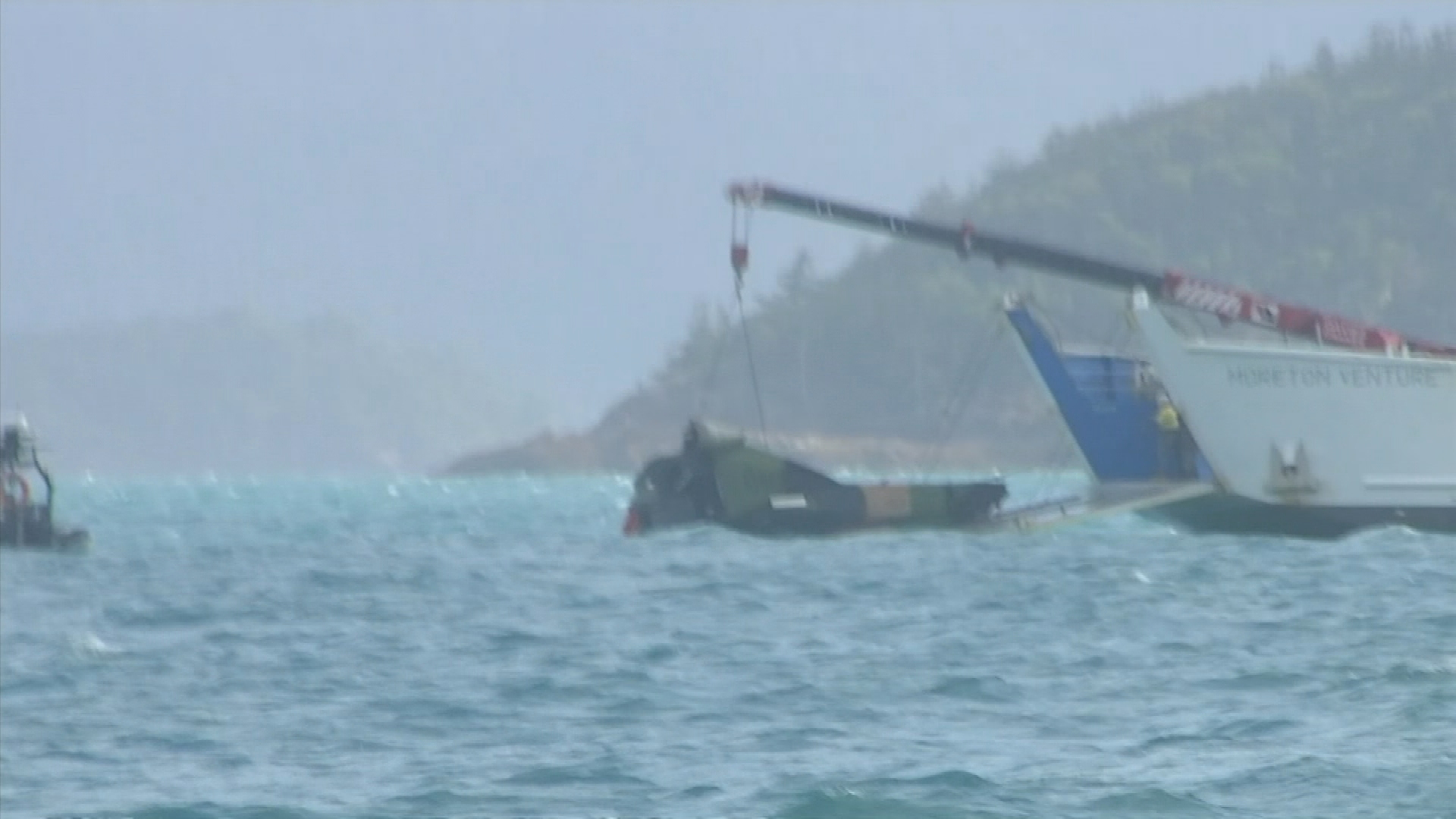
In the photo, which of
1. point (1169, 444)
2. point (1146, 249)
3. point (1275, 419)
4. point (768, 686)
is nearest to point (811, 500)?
point (1169, 444)

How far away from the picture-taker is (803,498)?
1545 inches

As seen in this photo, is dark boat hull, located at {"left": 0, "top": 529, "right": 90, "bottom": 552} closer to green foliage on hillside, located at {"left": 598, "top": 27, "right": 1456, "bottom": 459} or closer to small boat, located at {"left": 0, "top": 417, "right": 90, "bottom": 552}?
small boat, located at {"left": 0, "top": 417, "right": 90, "bottom": 552}

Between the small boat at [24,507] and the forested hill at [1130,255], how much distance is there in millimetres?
90322

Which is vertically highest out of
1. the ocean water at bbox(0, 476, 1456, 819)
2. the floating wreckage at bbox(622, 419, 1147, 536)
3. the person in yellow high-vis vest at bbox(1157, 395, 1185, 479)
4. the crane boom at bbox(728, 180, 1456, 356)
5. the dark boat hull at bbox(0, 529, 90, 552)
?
the crane boom at bbox(728, 180, 1456, 356)

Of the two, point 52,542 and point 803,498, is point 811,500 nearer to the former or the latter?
point 803,498

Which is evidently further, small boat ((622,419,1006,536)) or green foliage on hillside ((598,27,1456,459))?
green foliage on hillside ((598,27,1456,459))

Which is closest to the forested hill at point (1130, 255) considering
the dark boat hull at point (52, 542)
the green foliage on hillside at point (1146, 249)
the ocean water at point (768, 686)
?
the green foliage on hillside at point (1146, 249)

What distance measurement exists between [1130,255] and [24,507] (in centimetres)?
11535

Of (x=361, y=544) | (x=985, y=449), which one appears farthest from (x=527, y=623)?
(x=985, y=449)

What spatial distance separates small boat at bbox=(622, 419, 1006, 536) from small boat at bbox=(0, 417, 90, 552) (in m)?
10.5

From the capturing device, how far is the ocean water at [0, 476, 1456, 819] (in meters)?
15.5

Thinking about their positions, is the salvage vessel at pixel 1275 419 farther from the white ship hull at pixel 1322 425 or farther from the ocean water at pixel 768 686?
the ocean water at pixel 768 686

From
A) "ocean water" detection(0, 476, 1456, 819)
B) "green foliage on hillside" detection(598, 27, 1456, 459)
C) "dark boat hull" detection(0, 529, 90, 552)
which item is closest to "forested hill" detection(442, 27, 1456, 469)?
"green foliage on hillside" detection(598, 27, 1456, 459)

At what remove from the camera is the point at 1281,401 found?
34.7 m
